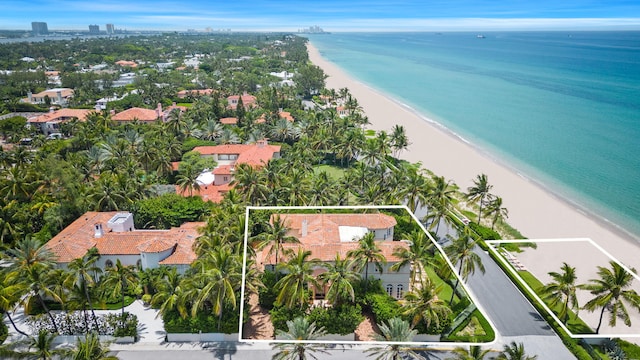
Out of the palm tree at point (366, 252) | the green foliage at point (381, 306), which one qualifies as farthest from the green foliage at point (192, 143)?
the palm tree at point (366, 252)

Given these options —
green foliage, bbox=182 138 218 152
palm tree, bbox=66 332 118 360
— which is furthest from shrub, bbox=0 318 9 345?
green foliage, bbox=182 138 218 152

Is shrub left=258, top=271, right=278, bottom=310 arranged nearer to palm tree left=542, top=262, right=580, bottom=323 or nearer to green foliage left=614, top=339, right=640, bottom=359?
palm tree left=542, top=262, right=580, bottom=323

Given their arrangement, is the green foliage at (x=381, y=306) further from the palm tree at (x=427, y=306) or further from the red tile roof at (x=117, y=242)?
the red tile roof at (x=117, y=242)

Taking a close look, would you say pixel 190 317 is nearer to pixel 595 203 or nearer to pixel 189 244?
pixel 189 244

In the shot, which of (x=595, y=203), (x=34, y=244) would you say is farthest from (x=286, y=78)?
(x=34, y=244)

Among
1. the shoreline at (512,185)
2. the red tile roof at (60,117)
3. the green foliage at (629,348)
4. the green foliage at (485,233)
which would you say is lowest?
the green foliage at (629,348)

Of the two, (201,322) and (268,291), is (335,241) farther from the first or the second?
(201,322)
